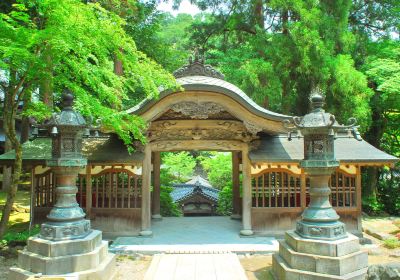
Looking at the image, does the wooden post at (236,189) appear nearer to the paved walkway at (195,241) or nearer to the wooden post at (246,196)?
the paved walkway at (195,241)

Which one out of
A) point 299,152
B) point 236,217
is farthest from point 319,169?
point 236,217

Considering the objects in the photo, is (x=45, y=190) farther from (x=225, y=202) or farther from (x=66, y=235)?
(x=225, y=202)

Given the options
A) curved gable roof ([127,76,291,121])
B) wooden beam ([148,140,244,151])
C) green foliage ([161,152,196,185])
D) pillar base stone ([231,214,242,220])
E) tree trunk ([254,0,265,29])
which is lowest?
pillar base stone ([231,214,242,220])

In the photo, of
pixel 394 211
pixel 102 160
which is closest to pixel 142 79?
pixel 102 160

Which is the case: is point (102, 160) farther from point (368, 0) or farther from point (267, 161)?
point (368, 0)

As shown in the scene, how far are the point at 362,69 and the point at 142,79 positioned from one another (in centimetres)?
1026

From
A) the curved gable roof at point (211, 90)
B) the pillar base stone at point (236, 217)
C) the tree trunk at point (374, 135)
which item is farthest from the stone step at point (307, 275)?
the tree trunk at point (374, 135)

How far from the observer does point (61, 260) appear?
5629mm

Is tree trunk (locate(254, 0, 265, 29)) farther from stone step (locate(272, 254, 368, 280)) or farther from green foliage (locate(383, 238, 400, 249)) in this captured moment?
stone step (locate(272, 254, 368, 280))

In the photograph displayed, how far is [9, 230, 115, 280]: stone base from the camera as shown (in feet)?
18.4

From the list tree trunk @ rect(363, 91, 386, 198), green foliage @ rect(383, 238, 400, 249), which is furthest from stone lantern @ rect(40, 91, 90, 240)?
tree trunk @ rect(363, 91, 386, 198)

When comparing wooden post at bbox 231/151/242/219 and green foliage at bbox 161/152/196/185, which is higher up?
green foliage at bbox 161/152/196/185

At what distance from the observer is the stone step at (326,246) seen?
18.8 feet

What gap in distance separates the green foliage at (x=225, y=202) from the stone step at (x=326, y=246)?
9.27 metres
